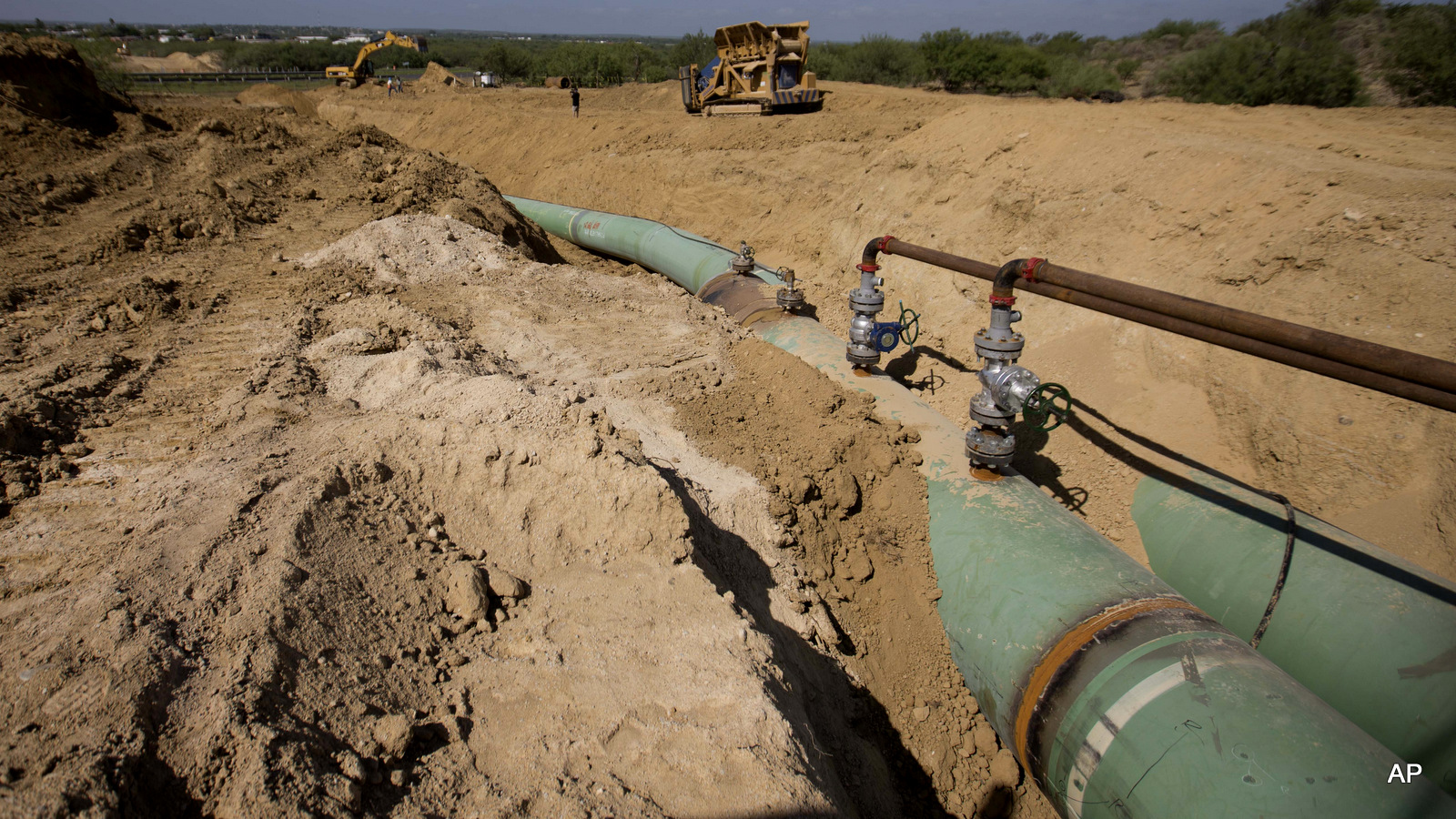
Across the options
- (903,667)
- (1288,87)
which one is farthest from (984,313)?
(1288,87)

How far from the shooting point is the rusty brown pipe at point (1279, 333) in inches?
69.0

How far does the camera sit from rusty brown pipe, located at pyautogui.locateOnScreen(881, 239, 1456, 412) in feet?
5.95

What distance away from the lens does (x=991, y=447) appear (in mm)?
3229

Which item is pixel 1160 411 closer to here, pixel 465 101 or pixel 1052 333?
pixel 1052 333

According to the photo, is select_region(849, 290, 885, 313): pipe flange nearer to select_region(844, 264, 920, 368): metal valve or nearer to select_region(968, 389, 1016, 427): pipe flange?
select_region(844, 264, 920, 368): metal valve

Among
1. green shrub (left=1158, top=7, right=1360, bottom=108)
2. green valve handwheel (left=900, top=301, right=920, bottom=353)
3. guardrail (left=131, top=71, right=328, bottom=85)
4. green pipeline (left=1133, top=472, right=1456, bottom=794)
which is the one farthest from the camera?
guardrail (left=131, top=71, right=328, bottom=85)

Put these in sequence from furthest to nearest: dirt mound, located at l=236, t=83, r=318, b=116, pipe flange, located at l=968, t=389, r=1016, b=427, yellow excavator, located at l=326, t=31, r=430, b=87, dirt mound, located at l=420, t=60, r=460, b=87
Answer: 1. yellow excavator, located at l=326, t=31, r=430, b=87
2. dirt mound, located at l=420, t=60, r=460, b=87
3. dirt mound, located at l=236, t=83, r=318, b=116
4. pipe flange, located at l=968, t=389, r=1016, b=427

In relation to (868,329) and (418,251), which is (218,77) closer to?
(418,251)

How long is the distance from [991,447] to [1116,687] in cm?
127

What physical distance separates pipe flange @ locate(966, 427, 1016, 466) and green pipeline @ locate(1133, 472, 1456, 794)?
1.00 metres

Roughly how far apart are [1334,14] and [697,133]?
780 inches

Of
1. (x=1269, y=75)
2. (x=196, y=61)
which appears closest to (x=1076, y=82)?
(x=1269, y=75)

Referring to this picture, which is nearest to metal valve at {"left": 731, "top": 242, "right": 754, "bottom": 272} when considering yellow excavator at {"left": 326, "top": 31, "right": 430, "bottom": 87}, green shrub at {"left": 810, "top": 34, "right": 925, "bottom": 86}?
green shrub at {"left": 810, "top": 34, "right": 925, "bottom": 86}

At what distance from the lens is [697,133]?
12312 mm
